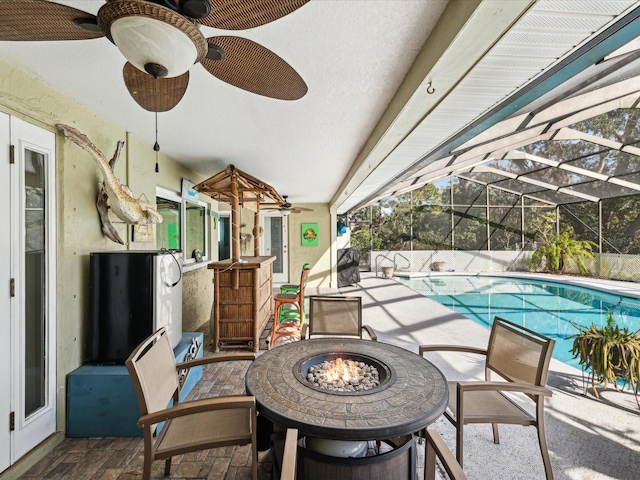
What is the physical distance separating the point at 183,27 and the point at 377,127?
220 cm

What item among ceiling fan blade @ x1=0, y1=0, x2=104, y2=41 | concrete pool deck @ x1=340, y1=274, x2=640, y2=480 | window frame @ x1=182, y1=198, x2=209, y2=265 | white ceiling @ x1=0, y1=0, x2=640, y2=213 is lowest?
concrete pool deck @ x1=340, y1=274, x2=640, y2=480

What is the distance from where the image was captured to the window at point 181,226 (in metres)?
3.79

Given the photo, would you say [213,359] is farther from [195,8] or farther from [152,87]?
[195,8]

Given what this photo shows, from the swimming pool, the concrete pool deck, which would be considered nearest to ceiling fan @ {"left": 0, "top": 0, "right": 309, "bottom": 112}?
the concrete pool deck

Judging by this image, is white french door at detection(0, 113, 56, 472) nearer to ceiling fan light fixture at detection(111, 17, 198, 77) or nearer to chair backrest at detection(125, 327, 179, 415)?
chair backrest at detection(125, 327, 179, 415)

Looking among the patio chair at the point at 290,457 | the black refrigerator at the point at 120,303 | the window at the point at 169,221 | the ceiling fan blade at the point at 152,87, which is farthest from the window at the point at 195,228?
the patio chair at the point at 290,457

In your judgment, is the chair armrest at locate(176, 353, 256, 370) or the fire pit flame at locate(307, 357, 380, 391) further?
the chair armrest at locate(176, 353, 256, 370)

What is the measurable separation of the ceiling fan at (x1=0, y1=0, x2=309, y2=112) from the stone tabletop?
57.0 inches

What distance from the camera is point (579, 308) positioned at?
6.94m

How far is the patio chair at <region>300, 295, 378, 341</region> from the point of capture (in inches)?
110

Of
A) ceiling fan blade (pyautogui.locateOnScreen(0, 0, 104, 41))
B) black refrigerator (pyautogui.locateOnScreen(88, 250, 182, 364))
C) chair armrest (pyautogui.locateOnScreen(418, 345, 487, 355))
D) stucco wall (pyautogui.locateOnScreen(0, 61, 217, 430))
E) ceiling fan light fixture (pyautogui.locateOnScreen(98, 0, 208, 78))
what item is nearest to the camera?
ceiling fan light fixture (pyautogui.locateOnScreen(98, 0, 208, 78))

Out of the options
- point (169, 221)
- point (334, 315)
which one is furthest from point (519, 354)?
point (169, 221)

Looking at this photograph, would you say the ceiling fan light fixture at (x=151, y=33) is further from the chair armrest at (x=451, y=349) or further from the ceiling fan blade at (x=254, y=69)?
the chair armrest at (x=451, y=349)

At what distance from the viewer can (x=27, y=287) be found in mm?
1944
